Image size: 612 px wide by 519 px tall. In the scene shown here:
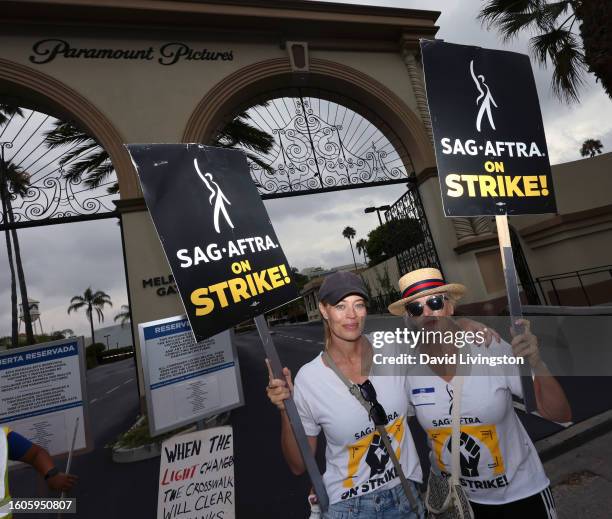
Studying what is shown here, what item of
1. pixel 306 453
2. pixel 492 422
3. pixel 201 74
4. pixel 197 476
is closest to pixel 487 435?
pixel 492 422

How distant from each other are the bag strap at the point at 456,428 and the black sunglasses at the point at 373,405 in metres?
0.30

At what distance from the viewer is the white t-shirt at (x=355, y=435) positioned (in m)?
1.64

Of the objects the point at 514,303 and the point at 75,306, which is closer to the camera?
the point at 514,303

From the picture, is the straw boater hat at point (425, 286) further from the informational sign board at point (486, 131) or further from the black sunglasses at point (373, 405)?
the black sunglasses at point (373, 405)

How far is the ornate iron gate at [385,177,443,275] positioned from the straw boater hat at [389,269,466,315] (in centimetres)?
636

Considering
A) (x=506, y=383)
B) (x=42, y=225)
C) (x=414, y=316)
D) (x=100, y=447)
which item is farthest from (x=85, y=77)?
(x=506, y=383)

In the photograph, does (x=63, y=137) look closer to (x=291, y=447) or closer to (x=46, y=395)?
(x=46, y=395)

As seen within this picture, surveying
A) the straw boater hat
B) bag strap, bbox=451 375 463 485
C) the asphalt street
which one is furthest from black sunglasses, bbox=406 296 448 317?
the asphalt street

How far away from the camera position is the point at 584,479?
10.0ft

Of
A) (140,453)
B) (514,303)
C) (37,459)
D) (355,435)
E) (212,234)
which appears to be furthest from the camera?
(140,453)

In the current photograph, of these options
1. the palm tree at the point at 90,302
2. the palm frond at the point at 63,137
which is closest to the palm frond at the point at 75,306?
the palm tree at the point at 90,302

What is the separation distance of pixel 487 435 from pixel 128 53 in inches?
323

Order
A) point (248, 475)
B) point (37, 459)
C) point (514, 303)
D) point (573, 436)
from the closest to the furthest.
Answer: point (514, 303), point (37, 459), point (573, 436), point (248, 475)

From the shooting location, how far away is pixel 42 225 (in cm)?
582
